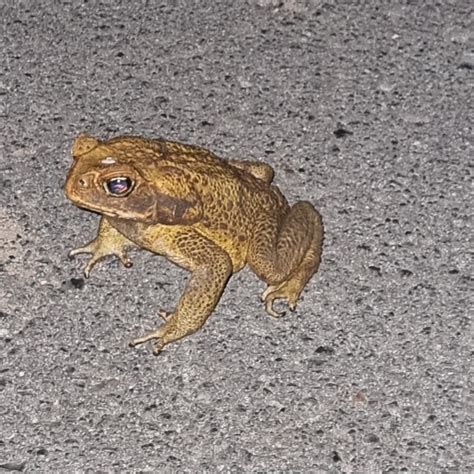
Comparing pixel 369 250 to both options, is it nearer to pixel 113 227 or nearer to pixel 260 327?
pixel 260 327

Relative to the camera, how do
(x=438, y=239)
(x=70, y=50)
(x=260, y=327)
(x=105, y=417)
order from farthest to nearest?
(x=70, y=50) → (x=438, y=239) → (x=260, y=327) → (x=105, y=417)

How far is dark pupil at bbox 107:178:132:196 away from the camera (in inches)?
139

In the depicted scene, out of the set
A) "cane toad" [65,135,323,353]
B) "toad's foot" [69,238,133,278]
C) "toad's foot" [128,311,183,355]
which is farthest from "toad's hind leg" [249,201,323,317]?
"toad's foot" [69,238,133,278]

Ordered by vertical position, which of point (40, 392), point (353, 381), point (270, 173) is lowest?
point (40, 392)

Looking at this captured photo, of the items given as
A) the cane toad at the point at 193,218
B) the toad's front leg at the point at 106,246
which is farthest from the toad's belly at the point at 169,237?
the toad's front leg at the point at 106,246

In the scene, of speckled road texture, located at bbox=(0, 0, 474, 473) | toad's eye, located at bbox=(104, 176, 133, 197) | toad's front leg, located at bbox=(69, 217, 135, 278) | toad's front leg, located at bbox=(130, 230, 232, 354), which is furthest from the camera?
toad's front leg, located at bbox=(69, 217, 135, 278)

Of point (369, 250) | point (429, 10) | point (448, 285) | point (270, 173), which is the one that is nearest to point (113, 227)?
point (270, 173)

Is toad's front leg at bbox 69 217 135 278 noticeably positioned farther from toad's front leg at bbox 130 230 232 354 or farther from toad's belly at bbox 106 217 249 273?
toad's front leg at bbox 130 230 232 354

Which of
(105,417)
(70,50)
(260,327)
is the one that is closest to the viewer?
(105,417)

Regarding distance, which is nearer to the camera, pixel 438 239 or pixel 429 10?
pixel 438 239

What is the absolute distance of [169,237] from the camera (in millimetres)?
3744

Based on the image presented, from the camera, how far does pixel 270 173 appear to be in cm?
402

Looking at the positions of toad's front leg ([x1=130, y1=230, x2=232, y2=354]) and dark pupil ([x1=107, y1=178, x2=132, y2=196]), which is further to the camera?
toad's front leg ([x1=130, y1=230, x2=232, y2=354])

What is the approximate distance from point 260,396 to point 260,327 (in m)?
0.27
